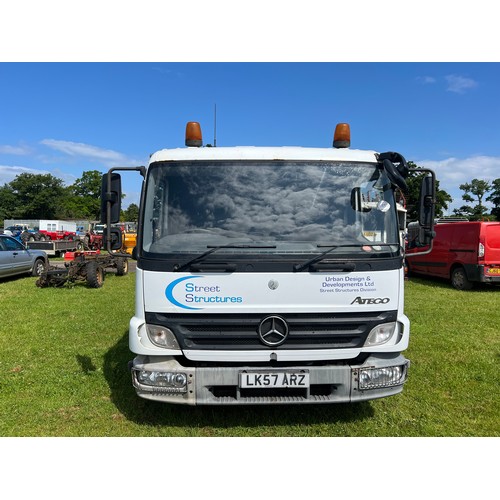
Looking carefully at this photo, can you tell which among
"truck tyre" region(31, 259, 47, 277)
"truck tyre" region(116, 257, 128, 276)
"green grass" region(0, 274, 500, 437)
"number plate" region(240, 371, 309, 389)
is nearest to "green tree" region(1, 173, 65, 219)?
"truck tyre" region(31, 259, 47, 277)

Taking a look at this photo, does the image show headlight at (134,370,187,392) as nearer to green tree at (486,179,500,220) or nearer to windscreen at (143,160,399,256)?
windscreen at (143,160,399,256)

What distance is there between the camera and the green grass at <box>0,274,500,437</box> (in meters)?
3.69

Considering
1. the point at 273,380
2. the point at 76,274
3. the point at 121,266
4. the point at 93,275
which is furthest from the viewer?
the point at 121,266

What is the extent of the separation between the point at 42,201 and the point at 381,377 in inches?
4135

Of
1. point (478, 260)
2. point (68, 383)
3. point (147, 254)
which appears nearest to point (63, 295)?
point (68, 383)

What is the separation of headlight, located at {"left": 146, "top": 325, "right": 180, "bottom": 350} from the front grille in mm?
41

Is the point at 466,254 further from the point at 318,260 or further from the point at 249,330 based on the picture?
the point at 249,330

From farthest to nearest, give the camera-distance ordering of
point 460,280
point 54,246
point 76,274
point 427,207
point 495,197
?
point 495,197
point 54,246
point 76,274
point 460,280
point 427,207

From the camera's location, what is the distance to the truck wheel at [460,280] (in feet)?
39.2

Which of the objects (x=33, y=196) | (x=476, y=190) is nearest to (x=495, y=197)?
(x=476, y=190)

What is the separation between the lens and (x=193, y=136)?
410 centimetres

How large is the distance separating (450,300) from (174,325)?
8.99m

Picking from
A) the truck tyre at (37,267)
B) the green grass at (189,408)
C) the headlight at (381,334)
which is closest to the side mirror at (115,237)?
the green grass at (189,408)

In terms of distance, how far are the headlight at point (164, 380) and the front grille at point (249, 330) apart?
0.24 m
